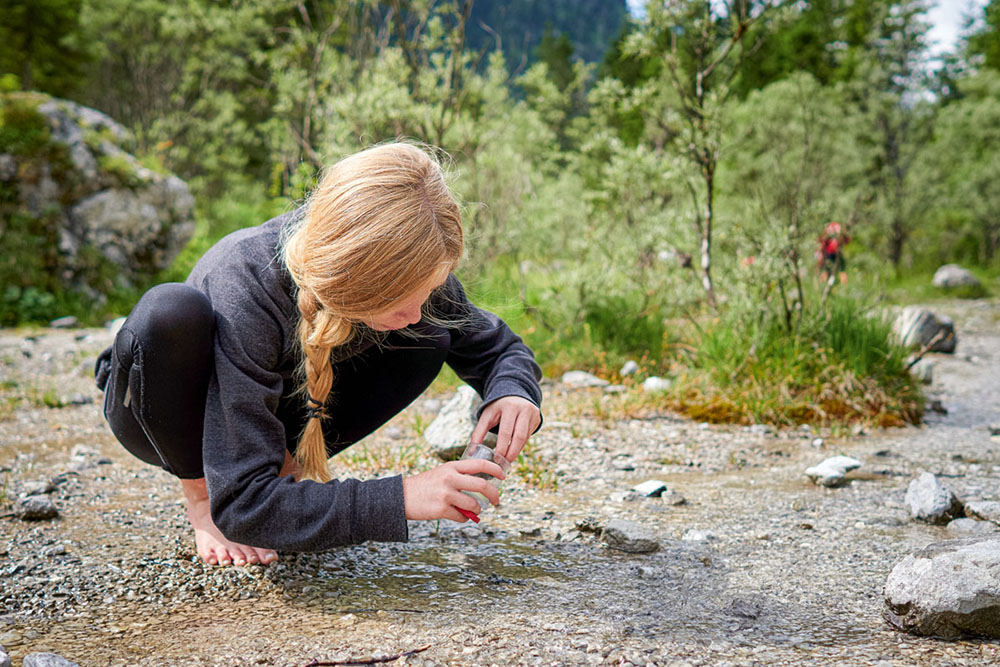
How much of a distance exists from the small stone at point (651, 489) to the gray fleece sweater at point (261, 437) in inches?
53.8

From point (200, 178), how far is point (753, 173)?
1002 centimetres

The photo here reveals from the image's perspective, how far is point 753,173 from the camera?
45.3 ft

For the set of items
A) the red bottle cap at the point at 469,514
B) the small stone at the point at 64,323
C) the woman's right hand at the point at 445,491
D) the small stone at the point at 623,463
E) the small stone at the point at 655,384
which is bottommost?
the small stone at the point at 64,323

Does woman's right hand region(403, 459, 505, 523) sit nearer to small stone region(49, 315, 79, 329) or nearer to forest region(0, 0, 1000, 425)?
forest region(0, 0, 1000, 425)

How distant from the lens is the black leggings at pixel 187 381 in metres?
1.68

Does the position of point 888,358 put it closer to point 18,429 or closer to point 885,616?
point 885,616

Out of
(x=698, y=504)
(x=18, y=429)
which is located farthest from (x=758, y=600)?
(x=18, y=429)

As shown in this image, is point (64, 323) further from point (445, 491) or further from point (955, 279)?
point (955, 279)

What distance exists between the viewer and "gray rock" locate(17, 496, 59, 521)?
2354mm

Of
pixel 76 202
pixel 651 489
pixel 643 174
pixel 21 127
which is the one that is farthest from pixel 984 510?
pixel 21 127

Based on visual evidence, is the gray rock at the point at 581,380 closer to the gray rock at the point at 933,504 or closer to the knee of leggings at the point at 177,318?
the gray rock at the point at 933,504

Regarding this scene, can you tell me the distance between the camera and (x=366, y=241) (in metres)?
1.57

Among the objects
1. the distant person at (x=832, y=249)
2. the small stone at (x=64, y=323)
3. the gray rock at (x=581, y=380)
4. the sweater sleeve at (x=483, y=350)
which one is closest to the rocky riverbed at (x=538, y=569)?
the sweater sleeve at (x=483, y=350)

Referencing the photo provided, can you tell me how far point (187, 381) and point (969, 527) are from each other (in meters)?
2.29
